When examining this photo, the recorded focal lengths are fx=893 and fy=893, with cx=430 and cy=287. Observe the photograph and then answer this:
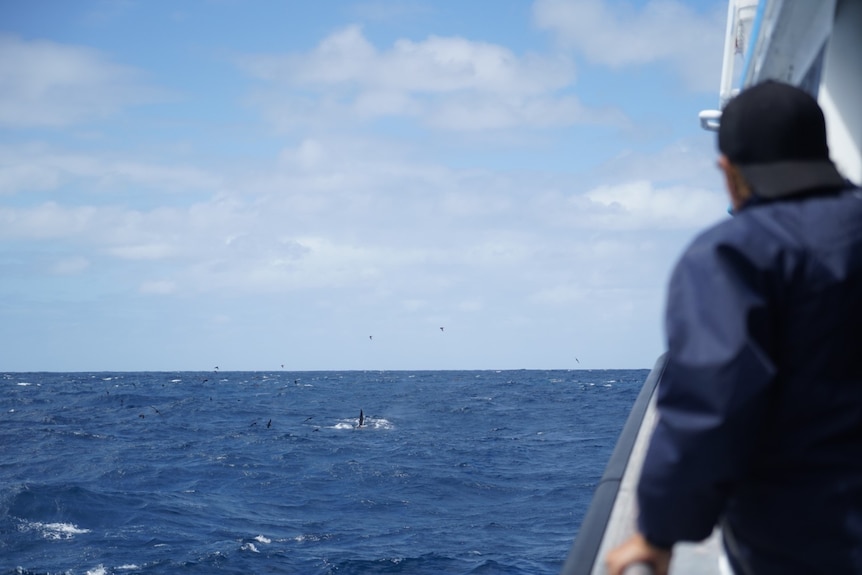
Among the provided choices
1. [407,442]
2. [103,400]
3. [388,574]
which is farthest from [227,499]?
[103,400]

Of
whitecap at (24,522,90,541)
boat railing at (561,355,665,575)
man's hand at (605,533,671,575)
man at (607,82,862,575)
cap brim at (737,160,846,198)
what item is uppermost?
cap brim at (737,160,846,198)

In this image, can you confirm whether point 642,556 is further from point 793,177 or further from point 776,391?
point 793,177

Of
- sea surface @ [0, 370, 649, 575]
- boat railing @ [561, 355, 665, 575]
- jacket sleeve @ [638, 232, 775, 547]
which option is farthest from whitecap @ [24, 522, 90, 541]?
jacket sleeve @ [638, 232, 775, 547]

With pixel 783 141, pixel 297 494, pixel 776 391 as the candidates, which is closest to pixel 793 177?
pixel 783 141

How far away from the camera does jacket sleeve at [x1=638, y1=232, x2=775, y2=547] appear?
157cm

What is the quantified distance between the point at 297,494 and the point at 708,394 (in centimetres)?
2483

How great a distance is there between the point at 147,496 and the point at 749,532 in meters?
25.4

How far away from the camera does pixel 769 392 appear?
5.22 feet

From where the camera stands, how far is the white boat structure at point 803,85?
3.21 m

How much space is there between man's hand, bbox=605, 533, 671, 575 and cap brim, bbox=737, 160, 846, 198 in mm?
717

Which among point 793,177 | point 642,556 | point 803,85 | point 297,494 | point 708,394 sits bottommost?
point 297,494

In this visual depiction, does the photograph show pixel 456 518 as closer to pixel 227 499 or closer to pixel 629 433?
pixel 227 499

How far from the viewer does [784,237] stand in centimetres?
164

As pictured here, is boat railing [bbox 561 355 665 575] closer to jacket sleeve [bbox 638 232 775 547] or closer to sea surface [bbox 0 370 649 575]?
jacket sleeve [bbox 638 232 775 547]
